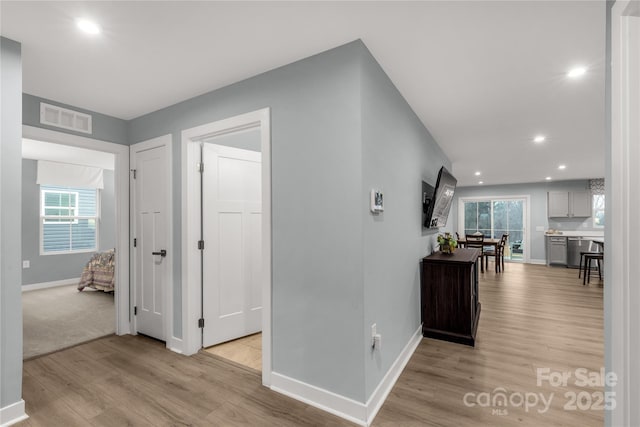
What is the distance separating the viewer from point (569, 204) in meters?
8.24

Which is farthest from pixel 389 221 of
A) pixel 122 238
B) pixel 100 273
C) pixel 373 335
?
pixel 100 273

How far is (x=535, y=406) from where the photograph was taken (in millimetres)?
1987

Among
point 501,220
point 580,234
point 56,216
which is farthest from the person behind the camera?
point 501,220

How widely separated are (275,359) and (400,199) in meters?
1.66

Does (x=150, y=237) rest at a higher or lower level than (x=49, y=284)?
higher

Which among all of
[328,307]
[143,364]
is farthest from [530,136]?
[143,364]

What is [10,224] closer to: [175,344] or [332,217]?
[175,344]

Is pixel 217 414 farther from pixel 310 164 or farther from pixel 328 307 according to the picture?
pixel 310 164

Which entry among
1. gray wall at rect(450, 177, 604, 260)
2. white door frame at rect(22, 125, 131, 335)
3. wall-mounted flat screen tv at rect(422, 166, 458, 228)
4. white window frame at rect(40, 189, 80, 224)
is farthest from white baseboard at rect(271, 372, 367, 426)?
gray wall at rect(450, 177, 604, 260)

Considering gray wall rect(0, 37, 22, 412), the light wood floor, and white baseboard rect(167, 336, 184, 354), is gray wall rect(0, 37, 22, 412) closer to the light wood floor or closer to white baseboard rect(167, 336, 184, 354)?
the light wood floor

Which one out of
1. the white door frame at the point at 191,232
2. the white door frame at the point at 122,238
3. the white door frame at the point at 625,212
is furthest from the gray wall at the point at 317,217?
the white door frame at the point at 122,238

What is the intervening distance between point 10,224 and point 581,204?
1112 centimetres

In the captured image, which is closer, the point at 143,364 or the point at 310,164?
the point at 310,164

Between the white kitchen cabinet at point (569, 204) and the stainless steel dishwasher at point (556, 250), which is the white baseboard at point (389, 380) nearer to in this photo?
the stainless steel dishwasher at point (556, 250)
